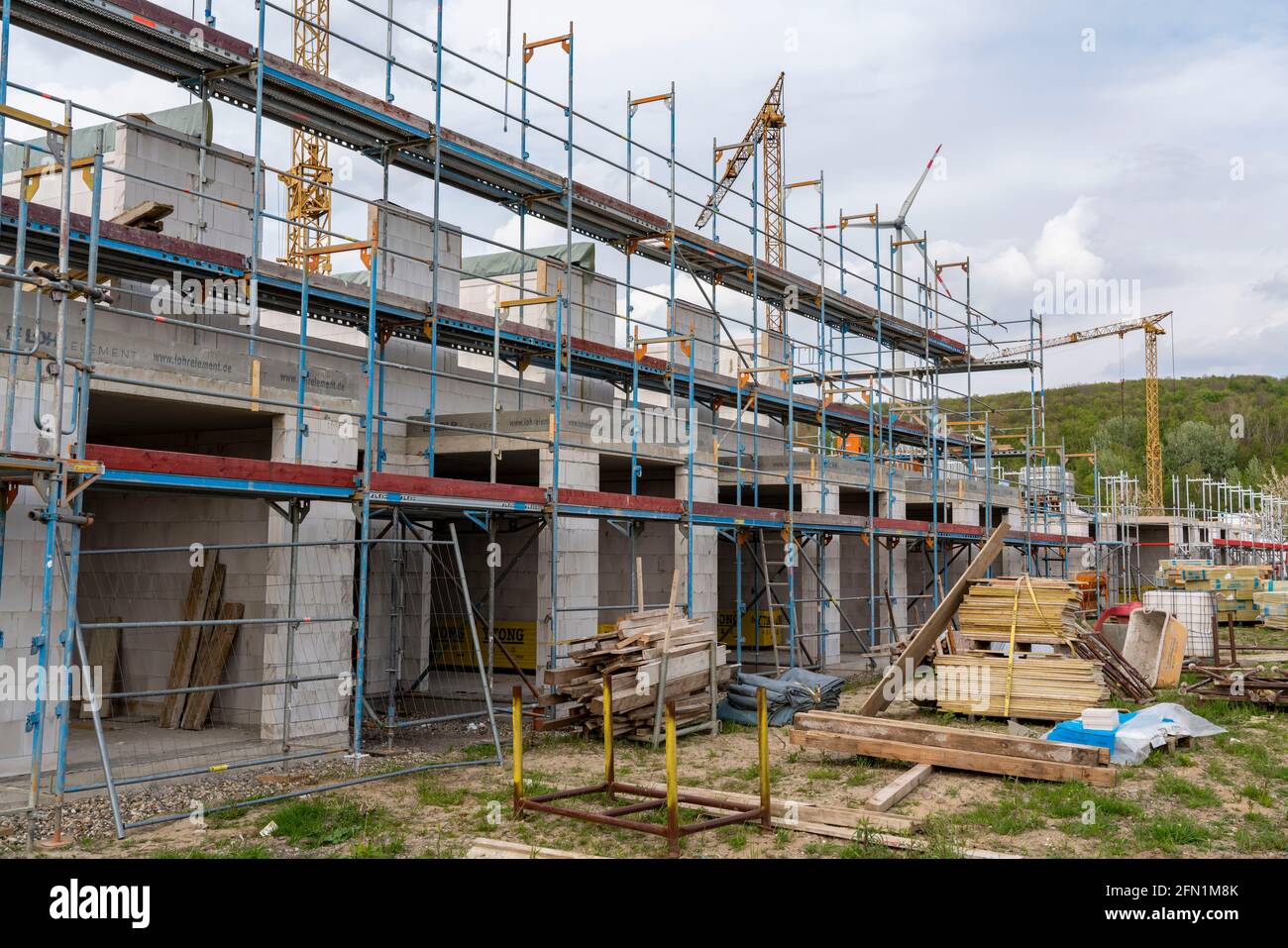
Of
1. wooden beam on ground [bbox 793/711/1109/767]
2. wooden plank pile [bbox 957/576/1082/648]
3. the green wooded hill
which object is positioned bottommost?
wooden beam on ground [bbox 793/711/1109/767]

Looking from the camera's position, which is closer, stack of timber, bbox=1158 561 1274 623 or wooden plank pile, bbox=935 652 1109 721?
wooden plank pile, bbox=935 652 1109 721

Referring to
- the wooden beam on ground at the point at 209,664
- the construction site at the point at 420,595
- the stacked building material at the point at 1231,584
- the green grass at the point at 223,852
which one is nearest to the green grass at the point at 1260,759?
the construction site at the point at 420,595

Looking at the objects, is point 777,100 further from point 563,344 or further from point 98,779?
point 98,779

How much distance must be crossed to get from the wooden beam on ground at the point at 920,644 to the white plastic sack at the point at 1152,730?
3053 mm

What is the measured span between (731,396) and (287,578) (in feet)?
40.1

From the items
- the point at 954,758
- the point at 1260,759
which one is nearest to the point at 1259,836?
the point at 954,758

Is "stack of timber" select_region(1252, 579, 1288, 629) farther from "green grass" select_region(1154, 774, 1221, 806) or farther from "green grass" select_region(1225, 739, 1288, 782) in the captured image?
"green grass" select_region(1154, 774, 1221, 806)

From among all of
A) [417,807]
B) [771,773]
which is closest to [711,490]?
[771,773]

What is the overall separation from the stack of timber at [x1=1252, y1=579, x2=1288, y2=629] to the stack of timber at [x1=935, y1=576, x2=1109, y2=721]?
50.9ft

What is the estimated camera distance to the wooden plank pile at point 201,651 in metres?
12.4

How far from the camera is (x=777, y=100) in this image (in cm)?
5431

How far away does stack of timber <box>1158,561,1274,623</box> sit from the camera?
28.5 meters

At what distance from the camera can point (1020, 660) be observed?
44.9 ft

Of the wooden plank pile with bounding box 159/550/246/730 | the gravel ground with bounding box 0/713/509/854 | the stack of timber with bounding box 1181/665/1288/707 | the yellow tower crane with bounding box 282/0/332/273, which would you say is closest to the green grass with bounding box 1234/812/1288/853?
the stack of timber with bounding box 1181/665/1288/707
